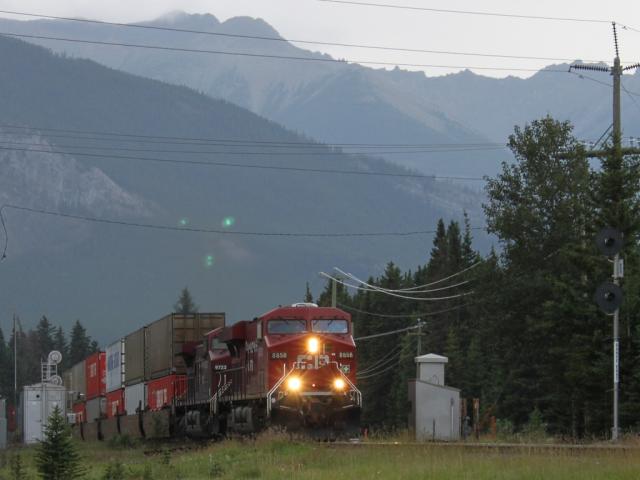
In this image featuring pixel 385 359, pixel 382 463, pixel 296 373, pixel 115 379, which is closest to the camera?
pixel 382 463

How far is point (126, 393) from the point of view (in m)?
64.5

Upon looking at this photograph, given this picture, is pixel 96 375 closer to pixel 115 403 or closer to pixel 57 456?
pixel 115 403

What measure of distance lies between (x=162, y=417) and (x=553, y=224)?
27314 millimetres

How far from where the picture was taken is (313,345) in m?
39.7

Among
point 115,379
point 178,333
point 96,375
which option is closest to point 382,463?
point 178,333

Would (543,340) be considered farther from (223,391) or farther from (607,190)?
(223,391)

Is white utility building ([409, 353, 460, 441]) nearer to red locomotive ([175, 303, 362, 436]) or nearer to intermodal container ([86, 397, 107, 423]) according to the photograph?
red locomotive ([175, 303, 362, 436])

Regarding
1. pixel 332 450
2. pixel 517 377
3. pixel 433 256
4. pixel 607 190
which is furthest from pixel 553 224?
pixel 433 256

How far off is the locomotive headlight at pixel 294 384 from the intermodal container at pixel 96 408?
117 feet

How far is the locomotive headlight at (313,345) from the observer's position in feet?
130

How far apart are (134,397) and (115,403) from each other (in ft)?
20.9

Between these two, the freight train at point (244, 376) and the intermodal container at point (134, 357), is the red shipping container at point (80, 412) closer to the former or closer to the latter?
the intermodal container at point (134, 357)

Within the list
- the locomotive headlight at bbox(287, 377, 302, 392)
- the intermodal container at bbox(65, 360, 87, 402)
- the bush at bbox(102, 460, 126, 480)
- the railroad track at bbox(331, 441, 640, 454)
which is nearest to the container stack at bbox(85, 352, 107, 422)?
the intermodal container at bbox(65, 360, 87, 402)

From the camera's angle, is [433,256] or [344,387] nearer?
[344,387]
